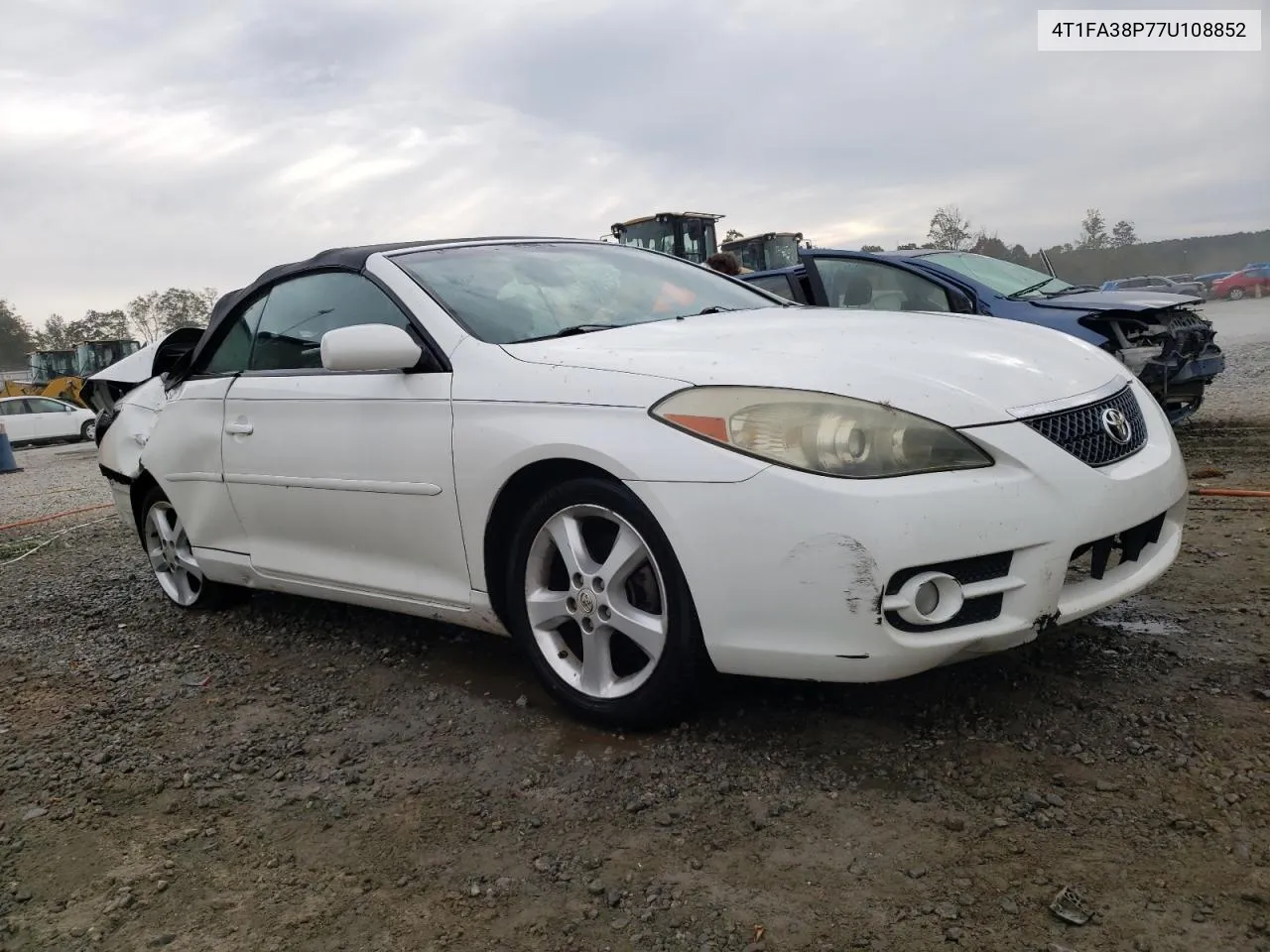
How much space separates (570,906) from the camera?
198 cm

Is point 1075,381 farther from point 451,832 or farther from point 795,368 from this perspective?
point 451,832

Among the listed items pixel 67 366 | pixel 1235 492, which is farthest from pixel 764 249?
pixel 67 366

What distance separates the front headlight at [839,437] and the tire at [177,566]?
9.48 feet

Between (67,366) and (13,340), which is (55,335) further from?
(67,366)

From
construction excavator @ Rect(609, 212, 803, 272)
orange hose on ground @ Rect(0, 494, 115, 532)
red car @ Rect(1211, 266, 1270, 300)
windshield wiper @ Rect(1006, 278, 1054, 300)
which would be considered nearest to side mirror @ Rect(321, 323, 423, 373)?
windshield wiper @ Rect(1006, 278, 1054, 300)

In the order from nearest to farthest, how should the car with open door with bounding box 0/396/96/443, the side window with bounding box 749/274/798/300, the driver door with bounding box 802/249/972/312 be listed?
the driver door with bounding box 802/249/972/312
the side window with bounding box 749/274/798/300
the car with open door with bounding box 0/396/96/443

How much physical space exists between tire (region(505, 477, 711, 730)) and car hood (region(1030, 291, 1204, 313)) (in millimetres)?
4921

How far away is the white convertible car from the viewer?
7.45 ft

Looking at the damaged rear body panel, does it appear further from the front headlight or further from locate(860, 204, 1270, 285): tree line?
locate(860, 204, 1270, 285): tree line

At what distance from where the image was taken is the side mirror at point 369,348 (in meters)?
2.97

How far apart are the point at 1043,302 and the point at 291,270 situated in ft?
16.2

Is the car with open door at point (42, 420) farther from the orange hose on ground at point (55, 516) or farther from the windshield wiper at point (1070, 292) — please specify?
the windshield wiper at point (1070, 292)

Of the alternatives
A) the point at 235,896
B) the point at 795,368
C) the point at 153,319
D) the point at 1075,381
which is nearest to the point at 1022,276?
the point at 1075,381

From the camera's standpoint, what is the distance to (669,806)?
2.33 metres
